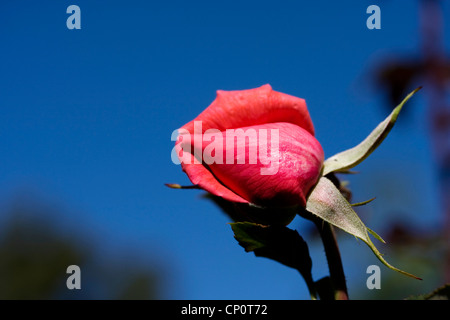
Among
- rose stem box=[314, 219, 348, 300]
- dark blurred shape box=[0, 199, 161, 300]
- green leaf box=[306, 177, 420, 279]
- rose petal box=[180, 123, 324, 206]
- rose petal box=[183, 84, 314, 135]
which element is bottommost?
dark blurred shape box=[0, 199, 161, 300]

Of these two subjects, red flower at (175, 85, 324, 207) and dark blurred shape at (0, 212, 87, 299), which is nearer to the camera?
red flower at (175, 85, 324, 207)

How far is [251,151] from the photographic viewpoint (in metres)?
0.75

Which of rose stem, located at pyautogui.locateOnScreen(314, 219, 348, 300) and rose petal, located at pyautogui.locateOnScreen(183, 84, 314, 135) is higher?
rose petal, located at pyautogui.locateOnScreen(183, 84, 314, 135)

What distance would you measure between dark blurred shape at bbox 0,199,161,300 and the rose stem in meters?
13.5

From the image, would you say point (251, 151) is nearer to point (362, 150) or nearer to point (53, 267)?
point (362, 150)

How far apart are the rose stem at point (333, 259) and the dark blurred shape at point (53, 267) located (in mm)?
13483

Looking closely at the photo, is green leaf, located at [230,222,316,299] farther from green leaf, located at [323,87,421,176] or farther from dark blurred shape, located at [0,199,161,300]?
dark blurred shape, located at [0,199,161,300]

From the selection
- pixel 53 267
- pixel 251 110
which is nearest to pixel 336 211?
pixel 251 110

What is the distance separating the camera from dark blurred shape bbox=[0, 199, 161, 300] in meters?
14.5

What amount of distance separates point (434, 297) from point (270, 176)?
28cm

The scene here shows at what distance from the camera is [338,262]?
747 millimetres

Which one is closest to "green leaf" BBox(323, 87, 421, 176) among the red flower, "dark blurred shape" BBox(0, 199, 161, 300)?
the red flower
